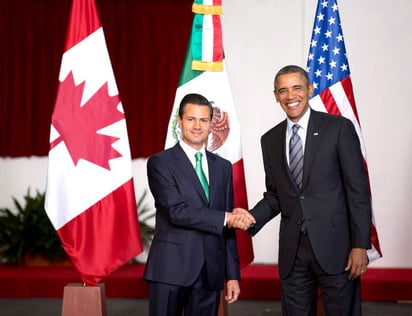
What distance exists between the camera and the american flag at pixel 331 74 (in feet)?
14.0

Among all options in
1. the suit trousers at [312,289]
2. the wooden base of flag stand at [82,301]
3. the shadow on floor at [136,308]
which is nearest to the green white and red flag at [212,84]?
the shadow on floor at [136,308]

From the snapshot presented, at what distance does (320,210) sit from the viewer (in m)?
2.89

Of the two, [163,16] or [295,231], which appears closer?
[295,231]

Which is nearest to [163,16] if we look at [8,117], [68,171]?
[8,117]

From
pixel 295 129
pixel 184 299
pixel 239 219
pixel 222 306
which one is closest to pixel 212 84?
pixel 295 129

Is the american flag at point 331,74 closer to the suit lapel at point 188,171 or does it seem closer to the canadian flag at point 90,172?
the canadian flag at point 90,172

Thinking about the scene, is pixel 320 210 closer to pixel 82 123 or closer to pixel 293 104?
pixel 293 104

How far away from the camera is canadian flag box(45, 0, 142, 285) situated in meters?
3.74

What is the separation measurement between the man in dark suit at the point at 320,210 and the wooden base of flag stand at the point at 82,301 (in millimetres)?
1188

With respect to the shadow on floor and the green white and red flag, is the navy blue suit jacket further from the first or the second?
the shadow on floor

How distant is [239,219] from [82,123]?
1420mm

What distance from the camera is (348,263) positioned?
113 inches

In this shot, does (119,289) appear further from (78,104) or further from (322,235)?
(322,235)

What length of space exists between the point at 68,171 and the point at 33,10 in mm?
3181
